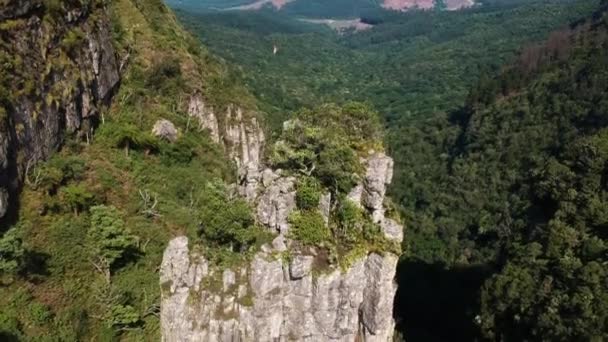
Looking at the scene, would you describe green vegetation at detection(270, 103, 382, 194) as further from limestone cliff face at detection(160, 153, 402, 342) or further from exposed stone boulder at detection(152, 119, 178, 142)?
exposed stone boulder at detection(152, 119, 178, 142)

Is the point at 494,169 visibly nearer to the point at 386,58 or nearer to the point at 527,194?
the point at 527,194

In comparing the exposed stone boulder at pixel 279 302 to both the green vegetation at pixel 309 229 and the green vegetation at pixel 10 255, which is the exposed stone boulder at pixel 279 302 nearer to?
the green vegetation at pixel 309 229

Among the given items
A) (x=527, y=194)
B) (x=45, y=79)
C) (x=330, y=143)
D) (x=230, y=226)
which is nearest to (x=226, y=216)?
(x=230, y=226)

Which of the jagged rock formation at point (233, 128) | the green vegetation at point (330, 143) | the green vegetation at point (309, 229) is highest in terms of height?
the green vegetation at point (330, 143)

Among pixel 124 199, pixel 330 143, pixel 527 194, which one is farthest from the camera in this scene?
pixel 527 194

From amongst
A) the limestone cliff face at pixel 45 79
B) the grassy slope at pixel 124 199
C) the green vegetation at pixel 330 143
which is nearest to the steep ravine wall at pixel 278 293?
the green vegetation at pixel 330 143

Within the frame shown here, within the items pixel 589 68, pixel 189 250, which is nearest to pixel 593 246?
pixel 189 250

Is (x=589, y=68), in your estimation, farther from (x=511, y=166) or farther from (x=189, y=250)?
(x=189, y=250)
